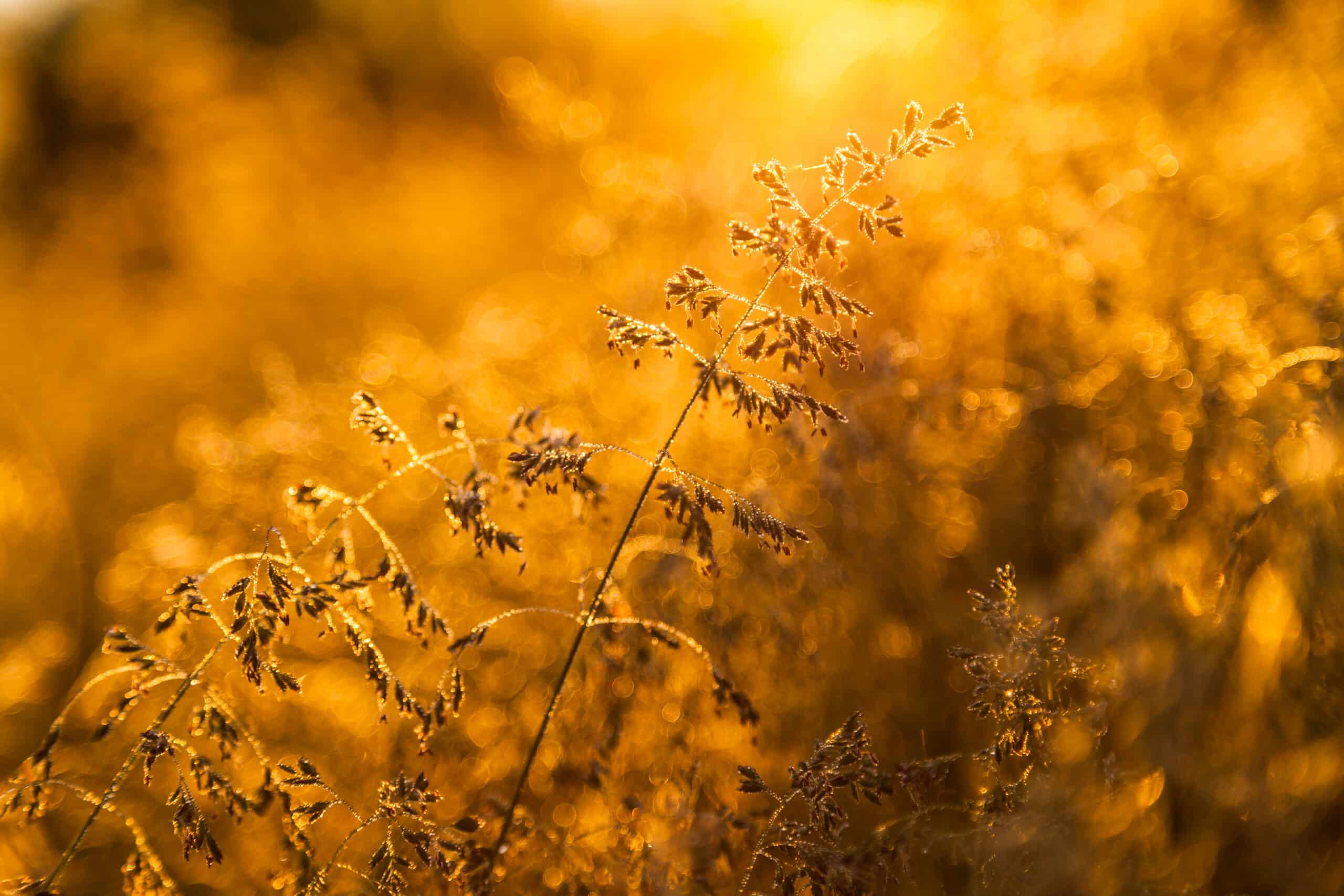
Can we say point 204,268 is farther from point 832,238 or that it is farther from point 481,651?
point 832,238

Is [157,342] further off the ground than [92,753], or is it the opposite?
[157,342]

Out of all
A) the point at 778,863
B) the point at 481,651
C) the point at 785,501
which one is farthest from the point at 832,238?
the point at 481,651

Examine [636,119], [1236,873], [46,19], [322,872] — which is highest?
[46,19]

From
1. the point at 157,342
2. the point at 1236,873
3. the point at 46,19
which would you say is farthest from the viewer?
the point at 46,19

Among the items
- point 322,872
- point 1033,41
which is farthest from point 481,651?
point 1033,41

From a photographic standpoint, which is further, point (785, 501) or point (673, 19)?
point (673, 19)

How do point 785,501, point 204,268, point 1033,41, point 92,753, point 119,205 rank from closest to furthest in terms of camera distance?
point 785,501 → point 92,753 → point 1033,41 → point 204,268 → point 119,205
